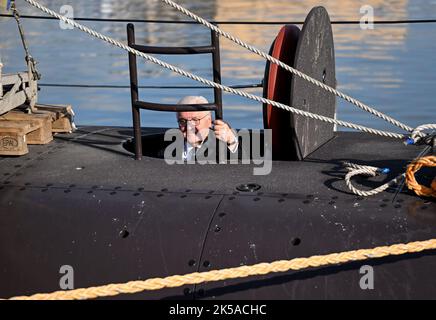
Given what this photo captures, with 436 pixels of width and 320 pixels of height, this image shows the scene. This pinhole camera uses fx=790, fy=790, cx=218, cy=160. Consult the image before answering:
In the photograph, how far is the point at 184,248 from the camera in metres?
4.84

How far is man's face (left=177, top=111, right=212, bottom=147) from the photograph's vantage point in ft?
20.5

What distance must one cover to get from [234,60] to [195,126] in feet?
66.1

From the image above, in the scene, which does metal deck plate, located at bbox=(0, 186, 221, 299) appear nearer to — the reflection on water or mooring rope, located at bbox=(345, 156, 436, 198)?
mooring rope, located at bbox=(345, 156, 436, 198)

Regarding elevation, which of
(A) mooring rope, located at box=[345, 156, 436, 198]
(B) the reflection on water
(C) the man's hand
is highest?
(C) the man's hand

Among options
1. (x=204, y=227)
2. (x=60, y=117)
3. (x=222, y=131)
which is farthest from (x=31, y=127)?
(x=204, y=227)

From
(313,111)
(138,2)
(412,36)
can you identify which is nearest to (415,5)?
(412,36)

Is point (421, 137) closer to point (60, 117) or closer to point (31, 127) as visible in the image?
point (31, 127)

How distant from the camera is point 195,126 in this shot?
20.6 ft

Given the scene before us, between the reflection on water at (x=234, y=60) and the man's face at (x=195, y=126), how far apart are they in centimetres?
1115

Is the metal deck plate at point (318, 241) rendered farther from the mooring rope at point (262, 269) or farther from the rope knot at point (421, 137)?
the rope knot at point (421, 137)

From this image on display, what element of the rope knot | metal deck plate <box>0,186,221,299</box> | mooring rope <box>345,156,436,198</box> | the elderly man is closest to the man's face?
the elderly man

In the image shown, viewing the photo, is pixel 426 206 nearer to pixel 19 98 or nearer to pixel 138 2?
pixel 19 98

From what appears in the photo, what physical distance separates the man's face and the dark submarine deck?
51 cm

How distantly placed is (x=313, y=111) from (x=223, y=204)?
5.11ft
